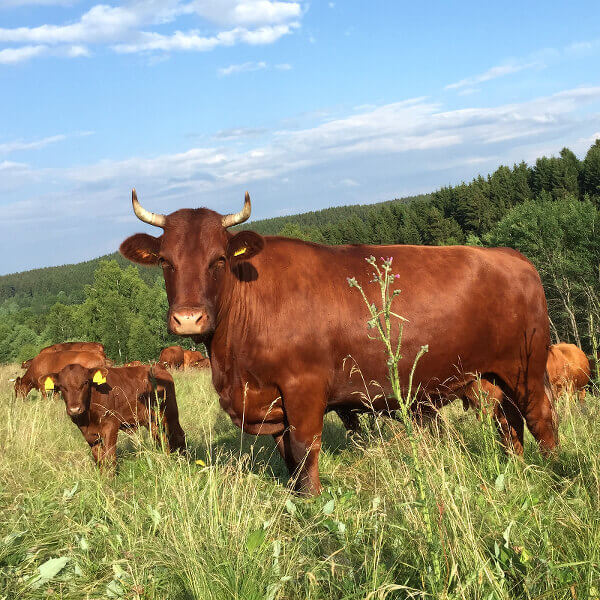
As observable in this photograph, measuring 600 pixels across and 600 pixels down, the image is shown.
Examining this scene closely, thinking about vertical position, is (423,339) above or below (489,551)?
above

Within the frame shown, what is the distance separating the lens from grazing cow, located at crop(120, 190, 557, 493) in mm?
4668

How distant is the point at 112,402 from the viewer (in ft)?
25.5

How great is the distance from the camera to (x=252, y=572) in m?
2.79

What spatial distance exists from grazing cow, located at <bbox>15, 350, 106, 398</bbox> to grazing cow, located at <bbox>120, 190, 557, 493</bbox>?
12231 mm

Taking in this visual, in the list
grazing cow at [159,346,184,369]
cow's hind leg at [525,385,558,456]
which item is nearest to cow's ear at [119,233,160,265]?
cow's hind leg at [525,385,558,456]

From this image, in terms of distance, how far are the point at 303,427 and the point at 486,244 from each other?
3255 inches

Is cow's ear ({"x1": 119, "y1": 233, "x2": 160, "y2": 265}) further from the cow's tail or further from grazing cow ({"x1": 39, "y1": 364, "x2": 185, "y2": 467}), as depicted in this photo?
the cow's tail

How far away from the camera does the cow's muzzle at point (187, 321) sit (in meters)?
4.29

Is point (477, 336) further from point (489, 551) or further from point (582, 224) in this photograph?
point (582, 224)

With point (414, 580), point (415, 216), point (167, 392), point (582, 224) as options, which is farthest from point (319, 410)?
point (415, 216)

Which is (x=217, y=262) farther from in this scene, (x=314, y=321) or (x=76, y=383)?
(x=76, y=383)

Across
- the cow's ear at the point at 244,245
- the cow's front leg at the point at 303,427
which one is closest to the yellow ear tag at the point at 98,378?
the cow's ear at the point at 244,245

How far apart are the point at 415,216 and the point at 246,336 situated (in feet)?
370

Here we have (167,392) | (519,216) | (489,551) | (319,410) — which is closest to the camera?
(489,551)
